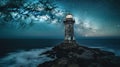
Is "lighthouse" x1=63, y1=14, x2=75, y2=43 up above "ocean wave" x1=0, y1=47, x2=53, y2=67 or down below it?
above

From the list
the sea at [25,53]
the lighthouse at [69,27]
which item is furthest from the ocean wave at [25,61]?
the lighthouse at [69,27]

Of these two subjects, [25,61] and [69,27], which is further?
[25,61]

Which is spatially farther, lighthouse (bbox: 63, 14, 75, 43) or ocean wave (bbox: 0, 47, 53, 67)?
lighthouse (bbox: 63, 14, 75, 43)

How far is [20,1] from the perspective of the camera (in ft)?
32.5

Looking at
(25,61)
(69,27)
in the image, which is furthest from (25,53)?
(69,27)

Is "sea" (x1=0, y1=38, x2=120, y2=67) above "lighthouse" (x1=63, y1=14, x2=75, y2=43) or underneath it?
underneath

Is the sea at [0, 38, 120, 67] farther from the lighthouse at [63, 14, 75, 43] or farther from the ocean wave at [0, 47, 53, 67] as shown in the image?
the lighthouse at [63, 14, 75, 43]

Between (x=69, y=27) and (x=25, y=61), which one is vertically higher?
(x=69, y=27)

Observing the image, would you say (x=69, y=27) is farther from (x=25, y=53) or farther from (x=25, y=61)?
(x=25, y=53)

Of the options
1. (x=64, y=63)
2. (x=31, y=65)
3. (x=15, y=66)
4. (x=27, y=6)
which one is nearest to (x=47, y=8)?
(x=27, y=6)

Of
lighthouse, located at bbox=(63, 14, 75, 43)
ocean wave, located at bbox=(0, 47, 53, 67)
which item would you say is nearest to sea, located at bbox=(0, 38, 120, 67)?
ocean wave, located at bbox=(0, 47, 53, 67)

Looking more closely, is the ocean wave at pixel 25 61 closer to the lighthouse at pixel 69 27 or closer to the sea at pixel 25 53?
the sea at pixel 25 53

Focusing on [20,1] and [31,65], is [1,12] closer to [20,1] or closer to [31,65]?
[20,1]

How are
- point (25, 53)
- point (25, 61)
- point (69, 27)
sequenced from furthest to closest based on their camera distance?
point (25, 53)
point (25, 61)
point (69, 27)
